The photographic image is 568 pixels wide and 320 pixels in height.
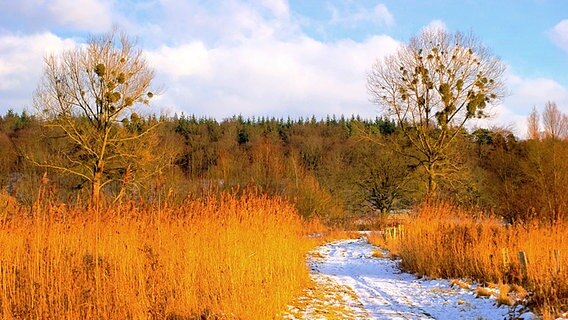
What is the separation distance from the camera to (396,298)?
8922mm

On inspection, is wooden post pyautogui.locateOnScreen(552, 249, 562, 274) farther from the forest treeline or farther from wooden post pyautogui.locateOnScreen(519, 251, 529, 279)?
the forest treeline

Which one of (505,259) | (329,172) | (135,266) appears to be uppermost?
(329,172)

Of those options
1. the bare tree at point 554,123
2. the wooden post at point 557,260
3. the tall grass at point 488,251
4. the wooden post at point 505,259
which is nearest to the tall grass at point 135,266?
the tall grass at point 488,251

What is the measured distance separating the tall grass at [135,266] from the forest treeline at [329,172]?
50 cm

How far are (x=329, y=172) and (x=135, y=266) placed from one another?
38.4 m

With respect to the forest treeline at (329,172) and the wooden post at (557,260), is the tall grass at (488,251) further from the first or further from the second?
the forest treeline at (329,172)

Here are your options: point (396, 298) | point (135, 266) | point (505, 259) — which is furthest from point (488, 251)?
point (135, 266)

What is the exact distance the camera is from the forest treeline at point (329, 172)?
2033cm

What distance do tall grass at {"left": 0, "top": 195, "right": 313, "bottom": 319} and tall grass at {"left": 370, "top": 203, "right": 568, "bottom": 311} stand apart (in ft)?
14.3

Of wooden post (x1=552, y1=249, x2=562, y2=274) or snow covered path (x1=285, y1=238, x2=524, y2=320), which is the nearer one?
snow covered path (x1=285, y1=238, x2=524, y2=320)

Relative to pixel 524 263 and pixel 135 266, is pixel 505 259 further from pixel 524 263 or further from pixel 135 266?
pixel 135 266

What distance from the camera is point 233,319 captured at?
596 centimetres

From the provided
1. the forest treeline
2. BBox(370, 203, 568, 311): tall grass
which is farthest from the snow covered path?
the forest treeline

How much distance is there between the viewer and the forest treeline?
20.3m
